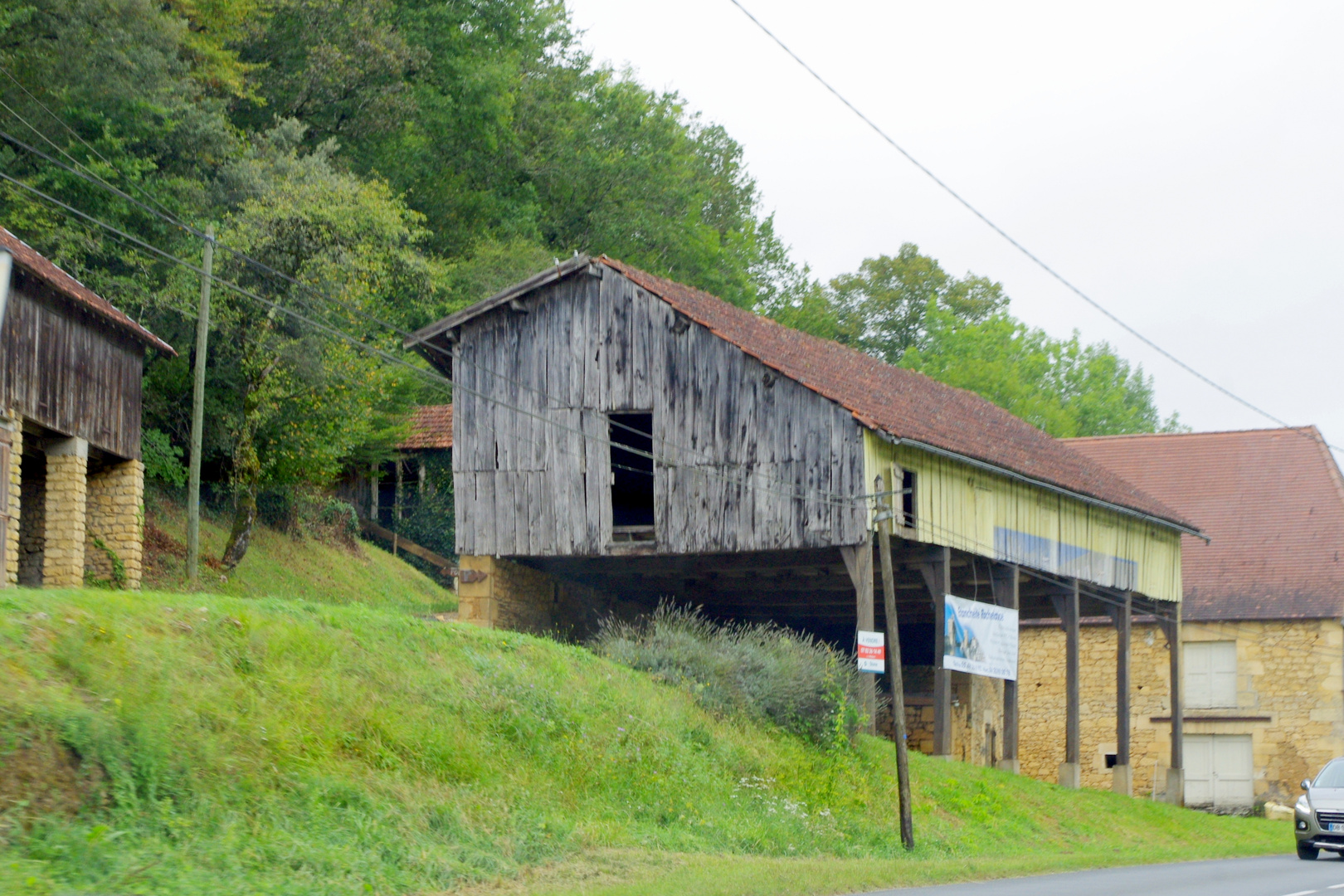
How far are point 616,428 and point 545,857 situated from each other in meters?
13.7

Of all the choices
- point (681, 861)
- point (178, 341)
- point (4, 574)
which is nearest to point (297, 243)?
point (178, 341)

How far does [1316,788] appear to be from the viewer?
21109mm

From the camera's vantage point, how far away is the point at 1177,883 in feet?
52.6

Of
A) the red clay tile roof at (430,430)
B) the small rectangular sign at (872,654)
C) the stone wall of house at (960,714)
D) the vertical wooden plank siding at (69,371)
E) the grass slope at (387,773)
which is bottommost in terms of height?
the stone wall of house at (960,714)

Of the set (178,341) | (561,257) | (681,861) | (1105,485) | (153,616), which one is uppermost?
(561,257)

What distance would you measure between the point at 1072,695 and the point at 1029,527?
4.15 metres

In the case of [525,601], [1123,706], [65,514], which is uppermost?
[65,514]

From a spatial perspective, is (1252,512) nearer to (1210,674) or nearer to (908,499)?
(1210,674)

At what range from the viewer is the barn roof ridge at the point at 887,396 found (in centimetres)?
2634

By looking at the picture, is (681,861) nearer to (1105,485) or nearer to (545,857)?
(545,857)

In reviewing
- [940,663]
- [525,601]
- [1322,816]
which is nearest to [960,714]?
[940,663]

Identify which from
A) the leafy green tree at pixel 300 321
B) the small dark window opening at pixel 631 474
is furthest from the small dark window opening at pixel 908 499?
the leafy green tree at pixel 300 321

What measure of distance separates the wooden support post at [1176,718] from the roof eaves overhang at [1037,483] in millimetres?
2423

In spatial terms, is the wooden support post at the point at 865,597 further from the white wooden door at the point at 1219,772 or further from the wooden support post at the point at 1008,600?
the white wooden door at the point at 1219,772
